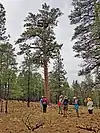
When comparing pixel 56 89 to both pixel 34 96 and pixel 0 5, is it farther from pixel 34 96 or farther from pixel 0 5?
pixel 34 96

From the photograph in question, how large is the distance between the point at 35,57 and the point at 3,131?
20.6 metres

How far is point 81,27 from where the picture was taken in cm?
2597

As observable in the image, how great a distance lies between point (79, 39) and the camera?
2636 cm

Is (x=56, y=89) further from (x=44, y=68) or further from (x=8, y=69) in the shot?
(x=8, y=69)

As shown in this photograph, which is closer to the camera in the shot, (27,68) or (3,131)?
(3,131)

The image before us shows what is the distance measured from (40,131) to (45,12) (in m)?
24.3

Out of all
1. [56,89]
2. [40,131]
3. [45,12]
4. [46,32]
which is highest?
[45,12]

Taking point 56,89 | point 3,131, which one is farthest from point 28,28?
point 56,89

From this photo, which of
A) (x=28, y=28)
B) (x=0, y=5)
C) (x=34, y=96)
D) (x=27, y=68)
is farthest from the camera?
(x=34, y=96)

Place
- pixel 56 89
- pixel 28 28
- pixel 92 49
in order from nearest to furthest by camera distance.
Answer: pixel 92 49
pixel 28 28
pixel 56 89

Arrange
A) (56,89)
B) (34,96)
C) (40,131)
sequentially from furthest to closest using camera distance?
1. (34,96)
2. (56,89)
3. (40,131)

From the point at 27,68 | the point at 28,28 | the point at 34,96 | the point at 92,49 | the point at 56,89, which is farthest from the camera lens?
the point at 34,96

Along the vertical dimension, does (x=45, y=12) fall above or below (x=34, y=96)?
above

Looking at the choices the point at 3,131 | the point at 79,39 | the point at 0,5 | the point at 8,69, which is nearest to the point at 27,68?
the point at 8,69
